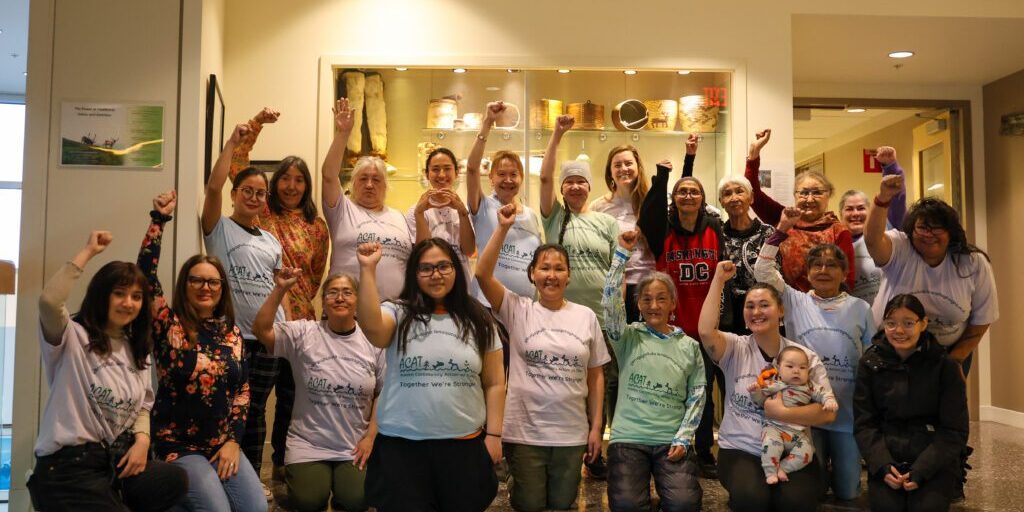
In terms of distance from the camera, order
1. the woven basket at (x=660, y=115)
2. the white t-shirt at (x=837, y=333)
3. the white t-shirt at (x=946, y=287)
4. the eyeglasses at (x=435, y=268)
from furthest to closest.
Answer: the woven basket at (x=660, y=115) < the white t-shirt at (x=946, y=287) < the white t-shirt at (x=837, y=333) < the eyeglasses at (x=435, y=268)

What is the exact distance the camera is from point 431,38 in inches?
192

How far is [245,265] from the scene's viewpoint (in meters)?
3.51

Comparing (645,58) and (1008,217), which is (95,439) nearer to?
(645,58)

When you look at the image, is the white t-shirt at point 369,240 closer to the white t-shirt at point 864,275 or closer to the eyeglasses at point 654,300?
the eyeglasses at point 654,300

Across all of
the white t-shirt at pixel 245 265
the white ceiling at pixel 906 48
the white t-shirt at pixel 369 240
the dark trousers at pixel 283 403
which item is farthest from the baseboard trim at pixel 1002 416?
the white t-shirt at pixel 245 265

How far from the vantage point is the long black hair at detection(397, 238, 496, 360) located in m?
2.90

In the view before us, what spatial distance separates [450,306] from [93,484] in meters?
Result: 1.20

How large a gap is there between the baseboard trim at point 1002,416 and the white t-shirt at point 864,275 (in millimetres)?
2823

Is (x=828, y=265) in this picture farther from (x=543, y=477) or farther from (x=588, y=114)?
(x=588, y=114)

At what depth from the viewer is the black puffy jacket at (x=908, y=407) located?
10.8ft

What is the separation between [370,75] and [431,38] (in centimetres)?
40

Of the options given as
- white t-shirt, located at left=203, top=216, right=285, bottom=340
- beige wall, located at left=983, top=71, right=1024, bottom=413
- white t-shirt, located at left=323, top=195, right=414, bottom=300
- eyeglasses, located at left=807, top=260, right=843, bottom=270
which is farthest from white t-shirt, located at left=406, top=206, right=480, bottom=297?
beige wall, located at left=983, top=71, right=1024, bottom=413

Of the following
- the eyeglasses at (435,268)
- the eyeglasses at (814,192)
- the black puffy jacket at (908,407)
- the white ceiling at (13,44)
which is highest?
the white ceiling at (13,44)

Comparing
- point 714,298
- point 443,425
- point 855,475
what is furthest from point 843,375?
point 443,425
